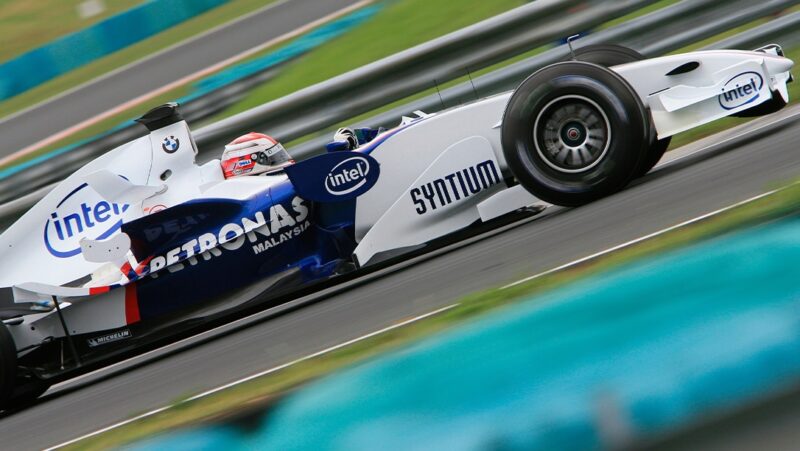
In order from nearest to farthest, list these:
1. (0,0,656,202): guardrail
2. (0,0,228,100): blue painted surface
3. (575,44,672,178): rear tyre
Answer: (575,44,672,178): rear tyre, (0,0,656,202): guardrail, (0,0,228,100): blue painted surface

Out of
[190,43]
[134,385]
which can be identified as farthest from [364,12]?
[134,385]

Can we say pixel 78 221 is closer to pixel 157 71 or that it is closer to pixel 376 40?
pixel 376 40

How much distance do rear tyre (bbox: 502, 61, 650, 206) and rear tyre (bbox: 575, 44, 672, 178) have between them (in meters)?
0.75

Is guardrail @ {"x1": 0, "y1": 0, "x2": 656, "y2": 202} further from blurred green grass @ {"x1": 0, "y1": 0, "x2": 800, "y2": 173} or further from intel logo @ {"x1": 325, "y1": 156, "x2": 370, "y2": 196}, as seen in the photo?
blurred green grass @ {"x1": 0, "y1": 0, "x2": 800, "y2": 173}

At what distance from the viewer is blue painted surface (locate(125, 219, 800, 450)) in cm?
309

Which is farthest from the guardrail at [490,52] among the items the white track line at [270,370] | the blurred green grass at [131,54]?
the blurred green grass at [131,54]

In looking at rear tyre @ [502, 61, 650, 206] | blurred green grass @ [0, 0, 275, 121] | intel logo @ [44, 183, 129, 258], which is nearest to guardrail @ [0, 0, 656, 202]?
intel logo @ [44, 183, 129, 258]

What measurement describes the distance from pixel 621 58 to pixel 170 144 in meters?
2.94

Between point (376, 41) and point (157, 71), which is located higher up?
point (157, 71)

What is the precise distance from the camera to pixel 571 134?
19.2ft

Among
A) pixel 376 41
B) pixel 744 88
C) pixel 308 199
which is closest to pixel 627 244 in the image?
pixel 744 88

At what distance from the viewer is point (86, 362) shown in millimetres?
6660

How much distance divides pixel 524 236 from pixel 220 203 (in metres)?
1.83

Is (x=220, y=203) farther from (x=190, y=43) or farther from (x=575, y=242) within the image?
(x=190, y=43)
